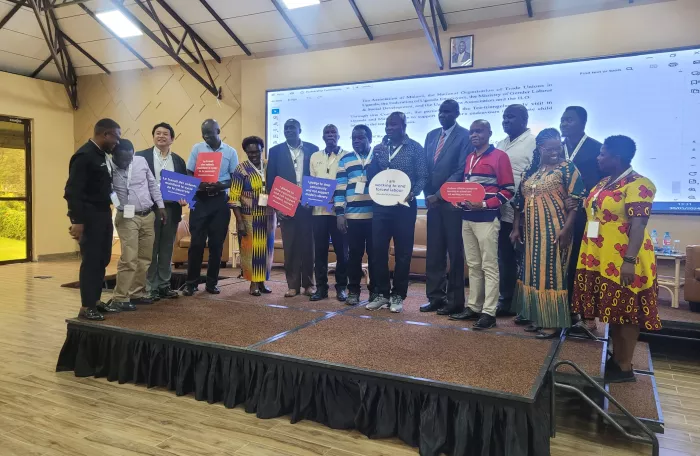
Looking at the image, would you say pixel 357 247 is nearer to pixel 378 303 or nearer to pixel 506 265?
pixel 378 303

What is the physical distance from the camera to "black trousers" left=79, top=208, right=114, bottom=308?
123 inches

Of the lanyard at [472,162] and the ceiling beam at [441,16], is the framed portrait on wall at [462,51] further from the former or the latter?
the lanyard at [472,162]

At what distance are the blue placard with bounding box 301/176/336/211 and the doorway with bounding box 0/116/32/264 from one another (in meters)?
7.03

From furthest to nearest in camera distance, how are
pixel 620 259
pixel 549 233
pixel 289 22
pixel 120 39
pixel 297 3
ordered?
pixel 120 39, pixel 289 22, pixel 297 3, pixel 549 233, pixel 620 259

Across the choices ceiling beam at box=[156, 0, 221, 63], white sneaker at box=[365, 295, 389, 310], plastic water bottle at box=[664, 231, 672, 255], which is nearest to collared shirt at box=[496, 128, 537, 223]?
white sneaker at box=[365, 295, 389, 310]

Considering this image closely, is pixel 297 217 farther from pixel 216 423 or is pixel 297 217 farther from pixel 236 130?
pixel 236 130

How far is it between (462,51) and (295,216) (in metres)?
3.23

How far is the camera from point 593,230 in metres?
2.54

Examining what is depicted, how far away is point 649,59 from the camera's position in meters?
4.79

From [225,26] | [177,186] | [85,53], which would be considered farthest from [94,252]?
[85,53]

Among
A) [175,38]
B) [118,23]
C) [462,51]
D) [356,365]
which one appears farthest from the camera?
[118,23]

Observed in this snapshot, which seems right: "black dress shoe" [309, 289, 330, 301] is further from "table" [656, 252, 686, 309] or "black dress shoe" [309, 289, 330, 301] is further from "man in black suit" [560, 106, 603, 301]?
"table" [656, 252, 686, 309]

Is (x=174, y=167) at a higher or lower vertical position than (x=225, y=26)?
lower

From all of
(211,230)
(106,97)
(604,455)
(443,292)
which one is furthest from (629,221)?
(106,97)
